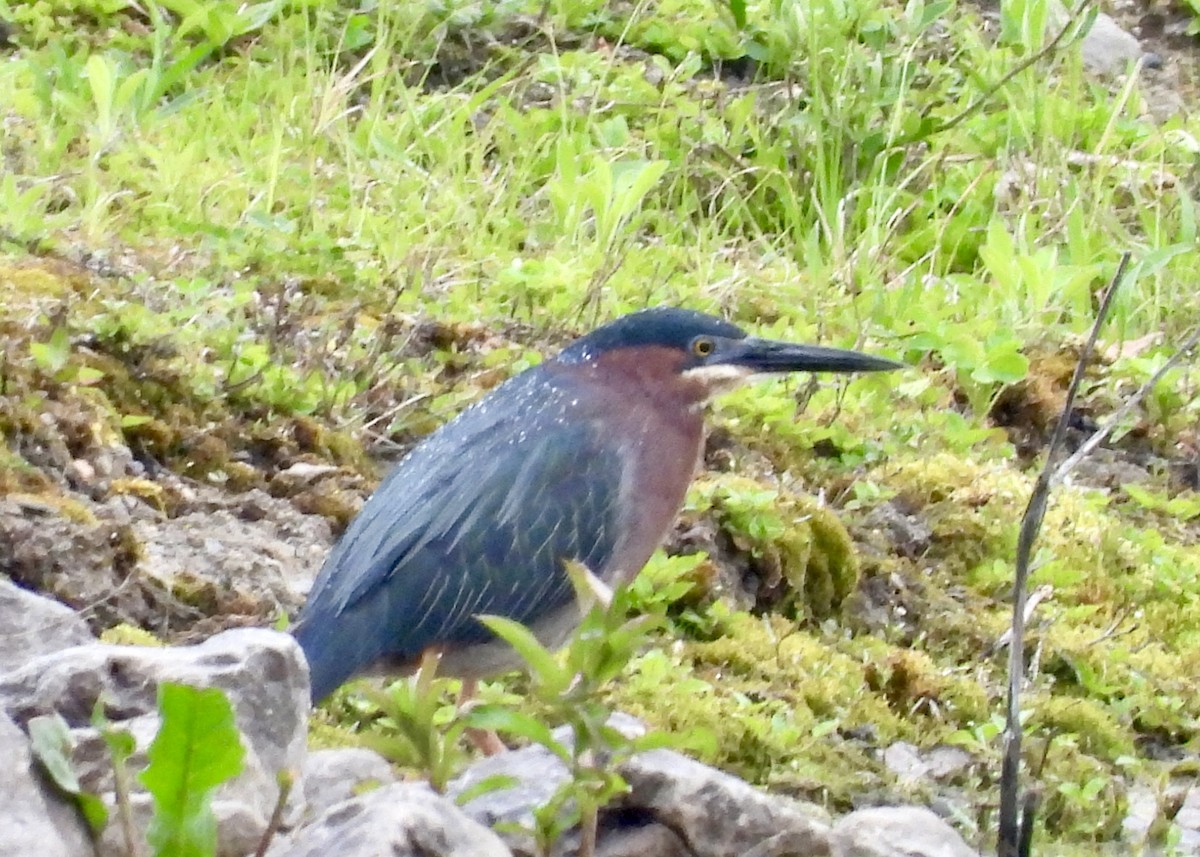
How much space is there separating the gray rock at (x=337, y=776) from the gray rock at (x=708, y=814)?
0.88ft

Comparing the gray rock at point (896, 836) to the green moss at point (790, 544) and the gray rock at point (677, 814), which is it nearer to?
the gray rock at point (677, 814)

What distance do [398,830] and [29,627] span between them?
3.08 feet

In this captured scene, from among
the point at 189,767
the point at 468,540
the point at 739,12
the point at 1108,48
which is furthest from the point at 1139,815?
the point at 1108,48

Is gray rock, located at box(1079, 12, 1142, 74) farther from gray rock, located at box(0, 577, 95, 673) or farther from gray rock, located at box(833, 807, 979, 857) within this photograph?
gray rock, located at box(0, 577, 95, 673)

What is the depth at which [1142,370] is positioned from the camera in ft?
15.4

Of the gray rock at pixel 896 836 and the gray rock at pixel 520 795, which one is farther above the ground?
the gray rock at pixel 520 795

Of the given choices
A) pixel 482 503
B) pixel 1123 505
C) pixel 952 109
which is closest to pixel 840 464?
pixel 1123 505

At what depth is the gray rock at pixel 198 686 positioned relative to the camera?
1.49 m

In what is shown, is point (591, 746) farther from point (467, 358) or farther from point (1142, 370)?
point (1142, 370)

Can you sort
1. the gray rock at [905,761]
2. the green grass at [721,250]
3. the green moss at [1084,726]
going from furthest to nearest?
1. the green grass at [721,250]
2. the green moss at [1084,726]
3. the gray rock at [905,761]

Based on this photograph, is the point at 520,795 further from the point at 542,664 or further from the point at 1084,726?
the point at 1084,726

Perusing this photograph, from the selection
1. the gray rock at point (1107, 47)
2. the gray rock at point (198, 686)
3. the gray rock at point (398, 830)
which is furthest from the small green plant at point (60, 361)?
the gray rock at point (1107, 47)

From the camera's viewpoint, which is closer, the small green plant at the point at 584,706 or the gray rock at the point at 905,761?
the small green plant at the point at 584,706

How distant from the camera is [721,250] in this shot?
→ 17.4 feet
